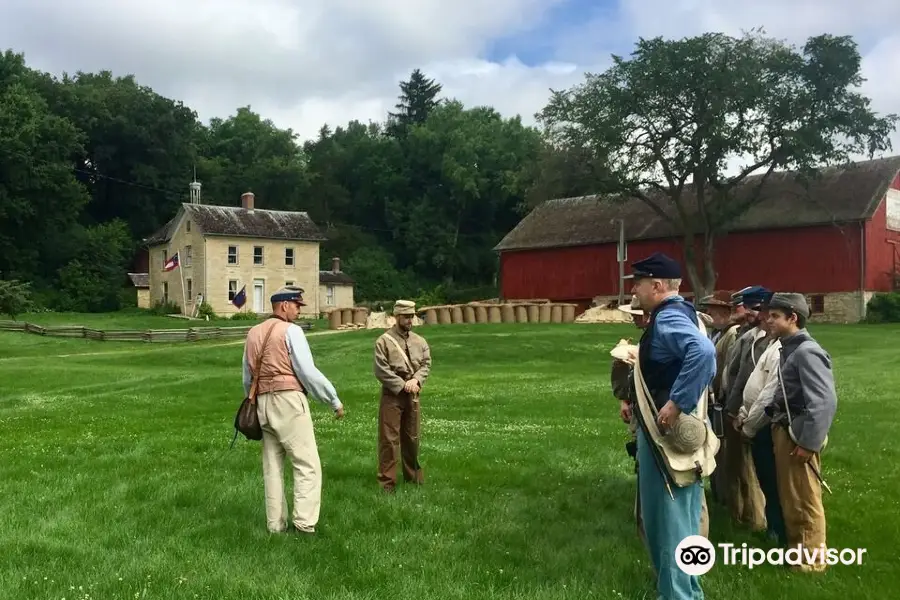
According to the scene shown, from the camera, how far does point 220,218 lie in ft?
204

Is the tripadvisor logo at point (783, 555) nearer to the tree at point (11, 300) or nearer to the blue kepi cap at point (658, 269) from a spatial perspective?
the blue kepi cap at point (658, 269)

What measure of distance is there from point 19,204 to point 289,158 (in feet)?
98.5

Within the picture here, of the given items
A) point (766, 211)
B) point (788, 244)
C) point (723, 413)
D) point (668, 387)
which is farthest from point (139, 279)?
point (668, 387)

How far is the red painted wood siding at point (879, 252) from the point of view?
147ft

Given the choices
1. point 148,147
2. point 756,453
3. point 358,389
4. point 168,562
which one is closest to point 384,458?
point 168,562

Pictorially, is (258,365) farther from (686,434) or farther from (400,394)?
(686,434)

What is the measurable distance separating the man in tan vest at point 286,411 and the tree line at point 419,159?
39376mm

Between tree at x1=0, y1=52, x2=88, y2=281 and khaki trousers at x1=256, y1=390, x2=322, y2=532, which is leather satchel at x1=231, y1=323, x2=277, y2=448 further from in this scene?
tree at x1=0, y1=52, x2=88, y2=281

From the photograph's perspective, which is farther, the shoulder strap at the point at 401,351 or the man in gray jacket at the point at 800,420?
the shoulder strap at the point at 401,351

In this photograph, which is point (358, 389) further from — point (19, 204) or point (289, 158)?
point (289, 158)

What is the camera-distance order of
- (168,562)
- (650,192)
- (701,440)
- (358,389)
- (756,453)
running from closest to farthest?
1. (701,440)
2. (168,562)
3. (756,453)
4. (358,389)
5. (650,192)

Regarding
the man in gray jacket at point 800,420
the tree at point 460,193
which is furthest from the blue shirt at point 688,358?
the tree at point 460,193

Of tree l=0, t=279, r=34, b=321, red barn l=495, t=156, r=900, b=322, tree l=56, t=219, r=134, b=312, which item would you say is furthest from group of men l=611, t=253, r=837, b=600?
tree l=56, t=219, r=134, b=312

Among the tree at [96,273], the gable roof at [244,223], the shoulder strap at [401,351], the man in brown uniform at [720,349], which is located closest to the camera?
the man in brown uniform at [720,349]
